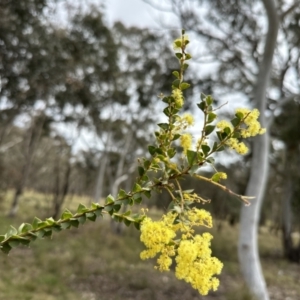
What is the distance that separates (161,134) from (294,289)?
8006 mm

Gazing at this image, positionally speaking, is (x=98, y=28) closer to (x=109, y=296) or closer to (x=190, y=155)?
(x=109, y=296)

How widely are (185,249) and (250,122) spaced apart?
0.32 metres

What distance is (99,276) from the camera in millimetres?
7305

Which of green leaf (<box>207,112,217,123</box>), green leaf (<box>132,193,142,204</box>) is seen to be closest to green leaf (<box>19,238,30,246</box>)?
green leaf (<box>132,193,142,204</box>)

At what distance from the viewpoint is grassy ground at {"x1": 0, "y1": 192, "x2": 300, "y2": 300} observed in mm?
6110

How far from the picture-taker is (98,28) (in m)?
11.6

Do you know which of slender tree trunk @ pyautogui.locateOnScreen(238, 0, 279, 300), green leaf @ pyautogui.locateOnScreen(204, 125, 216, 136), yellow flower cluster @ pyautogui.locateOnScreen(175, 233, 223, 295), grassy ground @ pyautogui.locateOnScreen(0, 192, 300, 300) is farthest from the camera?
grassy ground @ pyautogui.locateOnScreen(0, 192, 300, 300)

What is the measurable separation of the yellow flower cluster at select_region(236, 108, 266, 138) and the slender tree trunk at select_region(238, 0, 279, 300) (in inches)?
207

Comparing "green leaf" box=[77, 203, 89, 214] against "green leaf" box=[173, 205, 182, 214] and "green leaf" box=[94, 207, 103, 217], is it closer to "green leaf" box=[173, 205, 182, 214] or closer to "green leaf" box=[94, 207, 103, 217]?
"green leaf" box=[94, 207, 103, 217]

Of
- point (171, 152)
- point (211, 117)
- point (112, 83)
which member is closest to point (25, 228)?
point (171, 152)

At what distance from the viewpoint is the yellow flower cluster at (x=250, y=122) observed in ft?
2.87

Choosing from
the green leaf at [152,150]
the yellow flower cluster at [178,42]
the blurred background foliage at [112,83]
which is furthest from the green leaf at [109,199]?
the blurred background foliage at [112,83]

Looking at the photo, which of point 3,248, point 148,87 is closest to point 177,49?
point 3,248

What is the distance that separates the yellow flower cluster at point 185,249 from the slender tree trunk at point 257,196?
17.6 feet
